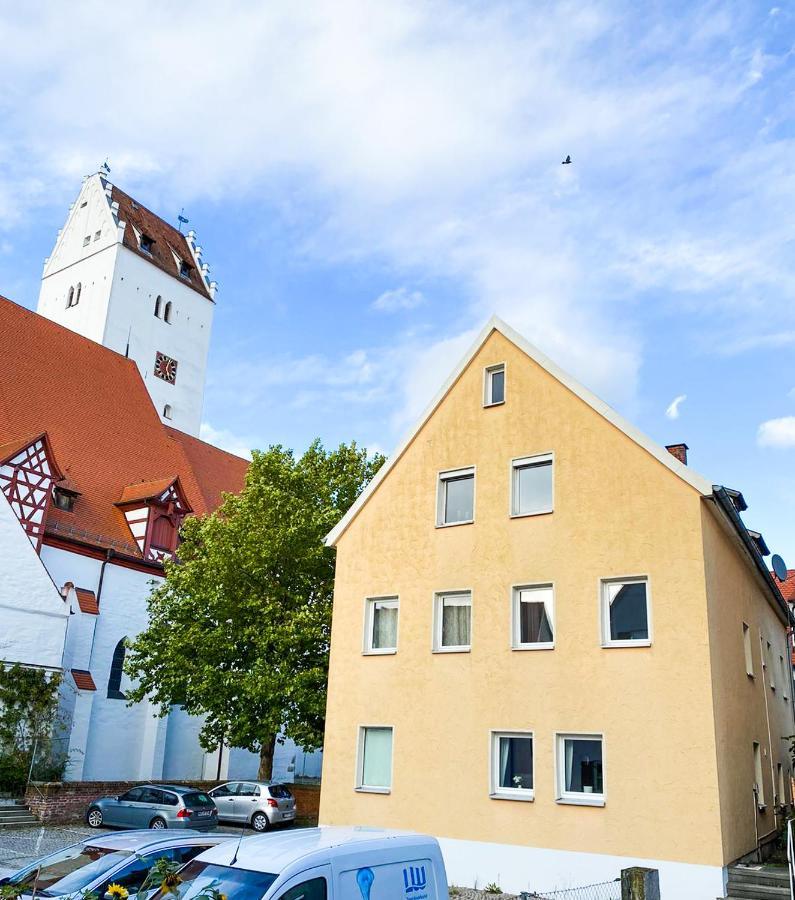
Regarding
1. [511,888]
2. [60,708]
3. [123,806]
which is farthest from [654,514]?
[60,708]

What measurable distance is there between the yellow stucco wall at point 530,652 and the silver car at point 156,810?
516cm

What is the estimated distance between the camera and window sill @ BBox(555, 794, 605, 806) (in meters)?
14.5

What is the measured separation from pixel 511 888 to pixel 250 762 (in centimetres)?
2216

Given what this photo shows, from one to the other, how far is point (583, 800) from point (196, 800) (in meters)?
10.8

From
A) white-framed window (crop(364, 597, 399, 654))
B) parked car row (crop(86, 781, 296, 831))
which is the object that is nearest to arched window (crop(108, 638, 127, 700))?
parked car row (crop(86, 781, 296, 831))

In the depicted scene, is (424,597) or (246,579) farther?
(246,579)

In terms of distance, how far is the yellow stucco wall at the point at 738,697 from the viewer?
14.5 metres

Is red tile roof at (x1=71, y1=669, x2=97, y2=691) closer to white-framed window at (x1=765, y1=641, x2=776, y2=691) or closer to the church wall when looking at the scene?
white-framed window at (x1=765, y1=641, x2=776, y2=691)

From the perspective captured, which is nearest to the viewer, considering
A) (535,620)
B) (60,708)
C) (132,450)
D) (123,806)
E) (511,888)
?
(511,888)

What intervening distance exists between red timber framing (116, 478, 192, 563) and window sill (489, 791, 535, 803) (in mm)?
19964

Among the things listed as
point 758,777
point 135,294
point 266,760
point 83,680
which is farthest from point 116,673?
point 135,294

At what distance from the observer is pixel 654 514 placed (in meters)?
15.6

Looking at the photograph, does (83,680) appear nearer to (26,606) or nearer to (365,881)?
(26,606)

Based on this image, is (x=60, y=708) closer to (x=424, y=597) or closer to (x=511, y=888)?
(x=424, y=597)
